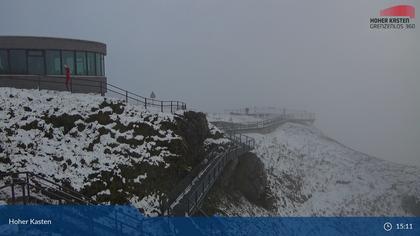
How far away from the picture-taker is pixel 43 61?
67.6 ft

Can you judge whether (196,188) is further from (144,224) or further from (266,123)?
(266,123)

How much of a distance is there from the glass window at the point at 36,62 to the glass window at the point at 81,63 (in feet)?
6.19

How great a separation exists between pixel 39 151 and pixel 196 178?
569 cm

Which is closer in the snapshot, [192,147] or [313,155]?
[192,147]

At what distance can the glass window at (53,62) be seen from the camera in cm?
2072

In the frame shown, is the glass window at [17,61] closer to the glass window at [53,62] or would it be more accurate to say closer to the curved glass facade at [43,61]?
the curved glass facade at [43,61]

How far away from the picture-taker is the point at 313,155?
101ft

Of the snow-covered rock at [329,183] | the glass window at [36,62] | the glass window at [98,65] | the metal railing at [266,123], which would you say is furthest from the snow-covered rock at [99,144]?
the metal railing at [266,123]

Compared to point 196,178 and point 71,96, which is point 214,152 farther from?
point 71,96

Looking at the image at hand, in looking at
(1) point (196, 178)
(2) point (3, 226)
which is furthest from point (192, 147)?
(2) point (3, 226)

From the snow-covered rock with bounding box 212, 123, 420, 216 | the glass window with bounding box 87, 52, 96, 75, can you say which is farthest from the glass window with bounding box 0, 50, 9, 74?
the snow-covered rock with bounding box 212, 123, 420, 216

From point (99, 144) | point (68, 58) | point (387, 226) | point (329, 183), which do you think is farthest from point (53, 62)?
point (329, 183)

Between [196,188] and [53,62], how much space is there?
42.7 ft

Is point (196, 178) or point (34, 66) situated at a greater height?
point (34, 66)
